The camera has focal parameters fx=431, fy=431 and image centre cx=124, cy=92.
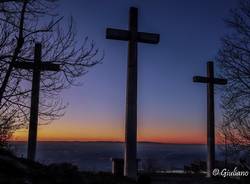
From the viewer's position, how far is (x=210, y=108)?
14.6 metres

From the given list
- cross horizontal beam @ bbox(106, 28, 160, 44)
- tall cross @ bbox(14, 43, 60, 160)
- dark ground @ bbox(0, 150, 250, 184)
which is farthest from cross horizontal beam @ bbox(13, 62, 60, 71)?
dark ground @ bbox(0, 150, 250, 184)

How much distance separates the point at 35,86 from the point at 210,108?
22.2ft

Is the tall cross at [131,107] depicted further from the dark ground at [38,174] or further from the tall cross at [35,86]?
the dark ground at [38,174]

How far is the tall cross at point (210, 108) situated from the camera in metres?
14.3

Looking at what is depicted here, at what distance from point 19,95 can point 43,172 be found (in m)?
3.15

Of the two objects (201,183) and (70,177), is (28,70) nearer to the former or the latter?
(70,177)

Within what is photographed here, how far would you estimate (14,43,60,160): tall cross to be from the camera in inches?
387

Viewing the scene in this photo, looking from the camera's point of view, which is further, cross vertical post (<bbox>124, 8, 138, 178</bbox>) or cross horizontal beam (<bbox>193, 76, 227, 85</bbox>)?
Answer: cross horizontal beam (<bbox>193, 76, 227, 85</bbox>)

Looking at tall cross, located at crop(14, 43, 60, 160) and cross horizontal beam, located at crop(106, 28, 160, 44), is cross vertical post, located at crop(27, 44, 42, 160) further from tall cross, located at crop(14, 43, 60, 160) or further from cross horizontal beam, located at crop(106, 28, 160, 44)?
cross horizontal beam, located at crop(106, 28, 160, 44)

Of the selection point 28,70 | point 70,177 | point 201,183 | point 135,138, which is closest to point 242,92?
point 201,183

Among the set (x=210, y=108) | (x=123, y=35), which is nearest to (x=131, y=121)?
(x=123, y=35)

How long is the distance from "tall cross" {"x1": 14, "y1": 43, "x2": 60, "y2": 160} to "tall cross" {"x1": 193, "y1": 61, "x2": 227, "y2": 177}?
6281 mm

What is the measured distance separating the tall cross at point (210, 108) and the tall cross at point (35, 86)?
20.6 feet

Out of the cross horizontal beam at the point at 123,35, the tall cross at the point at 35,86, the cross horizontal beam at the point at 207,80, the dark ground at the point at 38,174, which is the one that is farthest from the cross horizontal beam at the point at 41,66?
the cross horizontal beam at the point at 207,80
